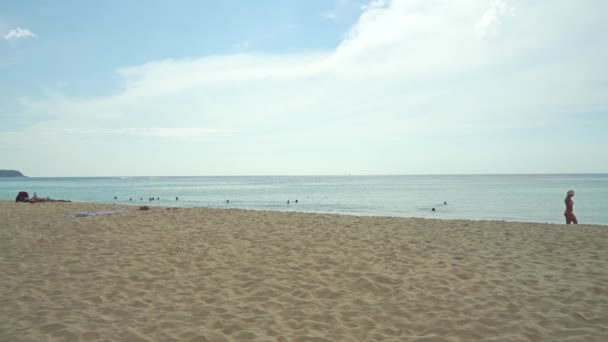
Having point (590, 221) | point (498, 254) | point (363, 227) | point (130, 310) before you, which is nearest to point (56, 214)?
point (363, 227)

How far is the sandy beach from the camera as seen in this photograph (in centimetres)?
444

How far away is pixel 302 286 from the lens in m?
6.02

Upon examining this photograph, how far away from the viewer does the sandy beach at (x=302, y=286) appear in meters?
4.44

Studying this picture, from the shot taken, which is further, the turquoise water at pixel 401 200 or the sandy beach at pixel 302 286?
the turquoise water at pixel 401 200

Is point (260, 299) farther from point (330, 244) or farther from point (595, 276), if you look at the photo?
point (595, 276)

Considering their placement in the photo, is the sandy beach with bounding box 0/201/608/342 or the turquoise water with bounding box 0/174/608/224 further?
the turquoise water with bounding box 0/174/608/224

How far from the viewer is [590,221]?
68.3ft

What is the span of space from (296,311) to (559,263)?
5519 mm

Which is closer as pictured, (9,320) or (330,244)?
(9,320)

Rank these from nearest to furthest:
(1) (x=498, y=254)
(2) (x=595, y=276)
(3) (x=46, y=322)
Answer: (3) (x=46, y=322)
(2) (x=595, y=276)
(1) (x=498, y=254)

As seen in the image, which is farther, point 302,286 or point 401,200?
point 401,200

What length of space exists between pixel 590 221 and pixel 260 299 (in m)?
21.9

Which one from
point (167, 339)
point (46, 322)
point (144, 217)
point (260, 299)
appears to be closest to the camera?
point (167, 339)

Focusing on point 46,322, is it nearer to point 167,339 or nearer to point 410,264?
point 167,339
